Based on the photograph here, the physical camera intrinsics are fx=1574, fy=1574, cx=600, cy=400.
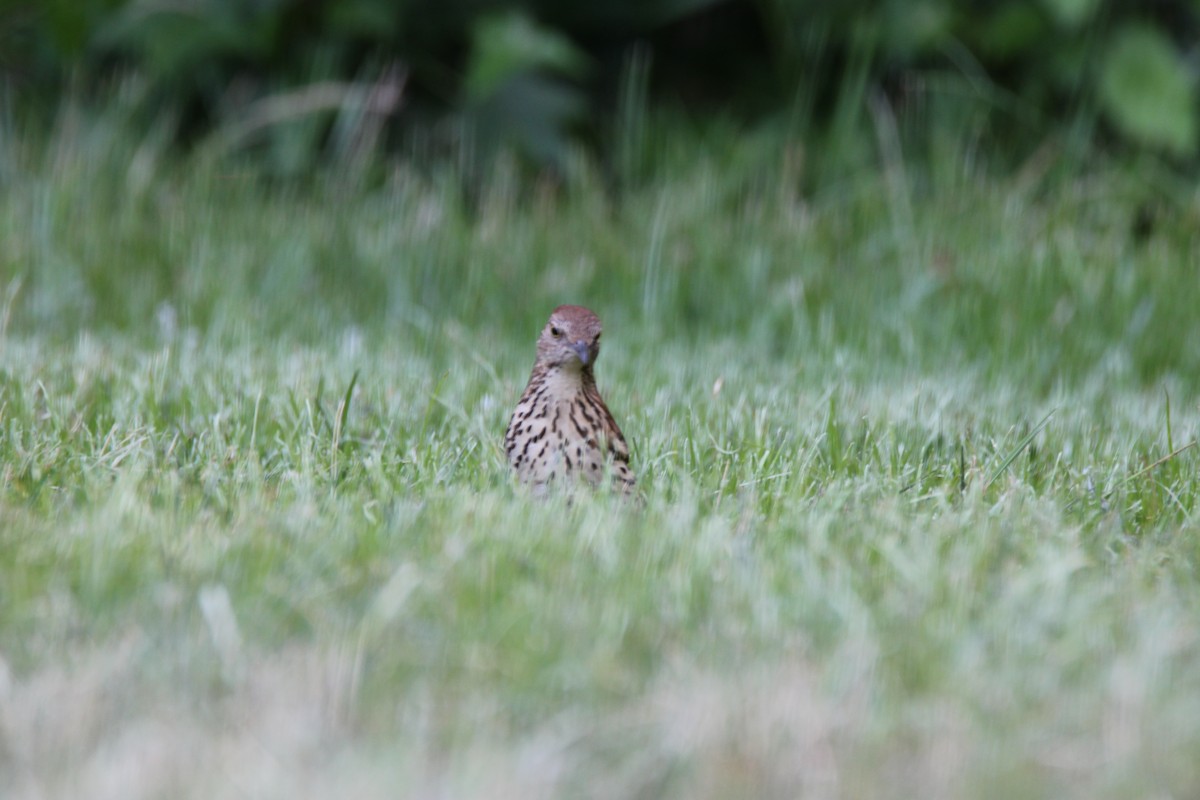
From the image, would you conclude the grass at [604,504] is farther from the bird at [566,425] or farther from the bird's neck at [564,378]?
the bird's neck at [564,378]

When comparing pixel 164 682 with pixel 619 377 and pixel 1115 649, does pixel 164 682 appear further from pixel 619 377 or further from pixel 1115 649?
pixel 619 377

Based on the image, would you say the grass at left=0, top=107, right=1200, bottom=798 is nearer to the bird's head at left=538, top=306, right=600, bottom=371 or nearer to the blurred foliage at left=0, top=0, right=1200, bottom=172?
the bird's head at left=538, top=306, right=600, bottom=371

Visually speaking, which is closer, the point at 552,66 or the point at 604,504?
the point at 604,504

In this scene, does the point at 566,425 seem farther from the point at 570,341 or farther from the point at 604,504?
the point at 604,504

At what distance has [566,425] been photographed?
11.7 ft

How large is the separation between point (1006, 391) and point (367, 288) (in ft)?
8.41

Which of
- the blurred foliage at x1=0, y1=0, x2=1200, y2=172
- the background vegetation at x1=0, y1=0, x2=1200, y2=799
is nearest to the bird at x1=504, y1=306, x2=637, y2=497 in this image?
the background vegetation at x1=0, y1=0, x2=1200, y2=799

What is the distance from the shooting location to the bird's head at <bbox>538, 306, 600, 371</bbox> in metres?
3.71

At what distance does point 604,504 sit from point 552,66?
5279 millimetres

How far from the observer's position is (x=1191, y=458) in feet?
13.2

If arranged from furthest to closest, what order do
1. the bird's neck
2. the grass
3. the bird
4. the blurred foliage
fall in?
the blurred foliage → the bird's neck → the bird → the grass

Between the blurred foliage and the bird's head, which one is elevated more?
the blurred foliage

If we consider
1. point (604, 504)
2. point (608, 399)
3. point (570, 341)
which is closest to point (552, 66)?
point (608, 399)

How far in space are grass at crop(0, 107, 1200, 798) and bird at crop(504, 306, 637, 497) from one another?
0.52 feet
